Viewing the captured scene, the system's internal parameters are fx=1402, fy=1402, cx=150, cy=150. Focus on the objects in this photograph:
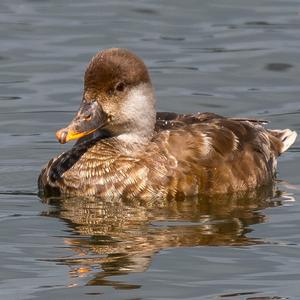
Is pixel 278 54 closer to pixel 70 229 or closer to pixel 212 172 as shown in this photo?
pixel 212 172

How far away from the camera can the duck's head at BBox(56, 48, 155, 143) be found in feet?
37.1

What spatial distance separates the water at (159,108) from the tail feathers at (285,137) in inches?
7.3

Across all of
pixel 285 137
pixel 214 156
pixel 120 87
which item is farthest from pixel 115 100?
pixel 285 137

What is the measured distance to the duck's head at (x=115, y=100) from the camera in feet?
37.1

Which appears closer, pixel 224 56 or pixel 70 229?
pixel 70 229

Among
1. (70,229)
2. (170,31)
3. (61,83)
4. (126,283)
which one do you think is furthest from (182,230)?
(170,31)

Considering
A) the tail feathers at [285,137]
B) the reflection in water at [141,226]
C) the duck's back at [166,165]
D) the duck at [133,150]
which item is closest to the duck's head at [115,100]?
the duck at [133,150]

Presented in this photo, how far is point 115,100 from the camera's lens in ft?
37.8

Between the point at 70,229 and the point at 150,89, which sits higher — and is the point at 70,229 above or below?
below

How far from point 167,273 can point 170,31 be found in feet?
29.7

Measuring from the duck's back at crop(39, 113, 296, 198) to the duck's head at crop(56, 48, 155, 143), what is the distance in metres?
0.19

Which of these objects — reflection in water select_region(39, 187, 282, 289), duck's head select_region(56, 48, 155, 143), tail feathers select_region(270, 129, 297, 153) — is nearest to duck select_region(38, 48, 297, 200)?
duck's head select_region(56, 48, 155, 143)

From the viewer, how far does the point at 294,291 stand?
29.7 ft

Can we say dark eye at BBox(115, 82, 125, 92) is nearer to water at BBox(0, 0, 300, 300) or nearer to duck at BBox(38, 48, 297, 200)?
duck at BBox(38, 48, 297, 200)
